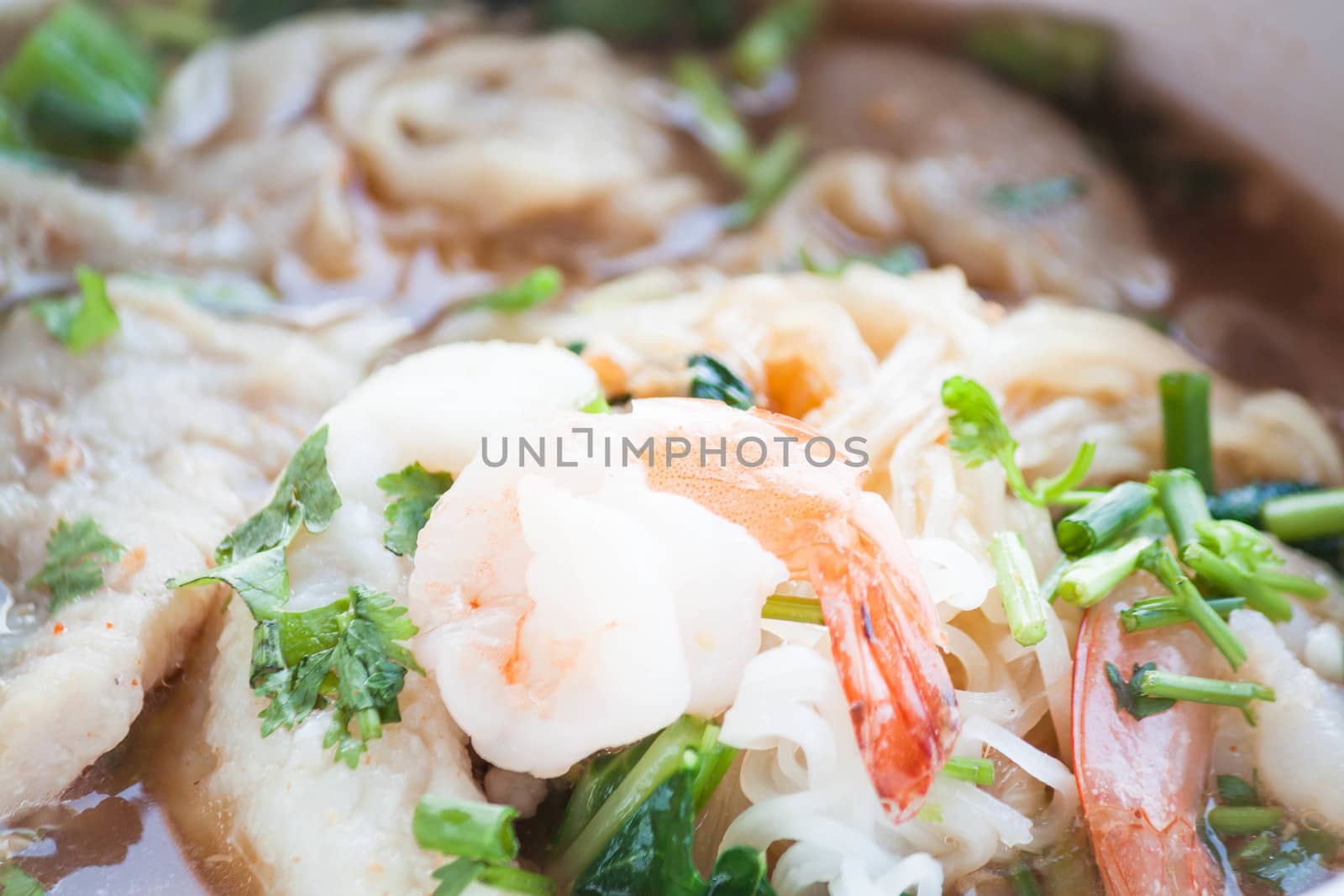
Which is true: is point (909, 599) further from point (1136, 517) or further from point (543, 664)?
point (1136, 517)

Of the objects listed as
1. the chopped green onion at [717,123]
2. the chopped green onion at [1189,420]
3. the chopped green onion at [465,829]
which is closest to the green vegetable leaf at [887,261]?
the chopped green onion at [717,123]

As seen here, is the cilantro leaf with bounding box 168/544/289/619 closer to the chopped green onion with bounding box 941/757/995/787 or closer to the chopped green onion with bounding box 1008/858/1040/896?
the chopped green onion with bounding box 941/757/995/787

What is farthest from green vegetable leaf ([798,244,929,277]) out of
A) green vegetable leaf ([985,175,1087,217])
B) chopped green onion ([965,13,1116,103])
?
chopped green onion ([965,13,1116,103])

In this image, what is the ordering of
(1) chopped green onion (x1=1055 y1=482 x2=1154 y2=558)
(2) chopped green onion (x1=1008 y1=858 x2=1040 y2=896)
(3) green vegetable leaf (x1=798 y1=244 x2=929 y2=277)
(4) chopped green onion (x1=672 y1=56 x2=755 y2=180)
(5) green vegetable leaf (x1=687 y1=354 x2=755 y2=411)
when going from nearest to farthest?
(2) chopped green onion (x1=1008 y1=858 x2=1040 y2=896) → (1) chopped green onion (x1=1055 y1=482 x2=1154 y2=558) → (5) green vegetable leaf (x1=687 y1=354 x2=755 y2=411) → (3) green vegetable leaf (x1=798 y1=244 x2=929 y2=277) → (4) chopped green onion (x1=672 y1=56 x2=755 y2=180)

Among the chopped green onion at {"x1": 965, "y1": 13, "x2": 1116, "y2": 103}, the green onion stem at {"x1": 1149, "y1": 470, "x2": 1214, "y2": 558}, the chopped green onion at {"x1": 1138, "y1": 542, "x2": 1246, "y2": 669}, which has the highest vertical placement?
the chopped green onion at {"x1": 965, "y1": 13, "x2": 1116, "y2": 103}

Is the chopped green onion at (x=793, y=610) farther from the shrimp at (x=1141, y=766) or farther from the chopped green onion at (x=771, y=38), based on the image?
the chopped green onion at (x=771, y=38)

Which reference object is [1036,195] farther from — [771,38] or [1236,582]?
[1236,582]

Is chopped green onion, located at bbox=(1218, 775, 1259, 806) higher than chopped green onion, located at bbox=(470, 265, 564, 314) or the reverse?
the reverse
